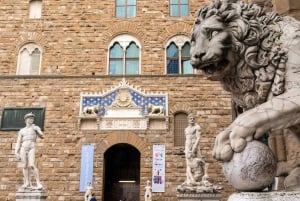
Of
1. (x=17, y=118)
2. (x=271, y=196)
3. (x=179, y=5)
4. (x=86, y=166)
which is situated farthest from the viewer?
(x=179, y=5)

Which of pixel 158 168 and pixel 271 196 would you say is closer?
pixel 271 196

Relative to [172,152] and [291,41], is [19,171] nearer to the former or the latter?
[172,152]

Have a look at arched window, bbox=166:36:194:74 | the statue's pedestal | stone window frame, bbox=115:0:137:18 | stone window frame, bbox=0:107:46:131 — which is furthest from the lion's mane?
stone window frame, bbox=115:0:137:18

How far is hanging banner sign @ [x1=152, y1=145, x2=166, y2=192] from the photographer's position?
1271cm

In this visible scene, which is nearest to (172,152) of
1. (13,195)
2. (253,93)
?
(13,195)

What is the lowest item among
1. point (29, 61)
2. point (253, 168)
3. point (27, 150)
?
point (253, 168)

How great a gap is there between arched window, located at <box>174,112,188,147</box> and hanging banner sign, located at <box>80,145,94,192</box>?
121 inches

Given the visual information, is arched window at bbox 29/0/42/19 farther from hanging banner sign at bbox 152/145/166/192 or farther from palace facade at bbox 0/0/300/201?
hanging banner sign at bbox 152/145/166/192

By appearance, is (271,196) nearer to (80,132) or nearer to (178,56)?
(80,132)

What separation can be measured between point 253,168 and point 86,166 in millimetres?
12082

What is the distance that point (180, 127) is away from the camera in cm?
1352

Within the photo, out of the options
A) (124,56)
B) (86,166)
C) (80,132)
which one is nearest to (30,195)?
(86,166)

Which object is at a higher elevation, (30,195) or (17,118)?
(17,118)

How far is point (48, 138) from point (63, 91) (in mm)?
1868
